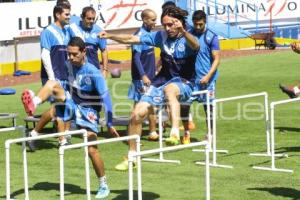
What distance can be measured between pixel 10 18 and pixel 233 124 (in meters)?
13.2

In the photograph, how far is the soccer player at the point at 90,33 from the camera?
48.4ft

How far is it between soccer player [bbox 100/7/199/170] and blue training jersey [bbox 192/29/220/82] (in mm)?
2136

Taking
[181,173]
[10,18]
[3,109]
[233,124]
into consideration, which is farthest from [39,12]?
[181,173]

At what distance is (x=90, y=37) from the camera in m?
15.1

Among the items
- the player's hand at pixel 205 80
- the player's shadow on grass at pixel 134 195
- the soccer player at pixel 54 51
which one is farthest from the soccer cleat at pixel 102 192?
the soccer player at pixel 54 51

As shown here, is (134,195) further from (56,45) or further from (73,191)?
(56,45)

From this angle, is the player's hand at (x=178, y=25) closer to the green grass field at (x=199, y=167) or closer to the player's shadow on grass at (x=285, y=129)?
the green grass field at (x=199, y=167)

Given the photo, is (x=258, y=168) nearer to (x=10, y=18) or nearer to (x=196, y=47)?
(x=196, y=47)

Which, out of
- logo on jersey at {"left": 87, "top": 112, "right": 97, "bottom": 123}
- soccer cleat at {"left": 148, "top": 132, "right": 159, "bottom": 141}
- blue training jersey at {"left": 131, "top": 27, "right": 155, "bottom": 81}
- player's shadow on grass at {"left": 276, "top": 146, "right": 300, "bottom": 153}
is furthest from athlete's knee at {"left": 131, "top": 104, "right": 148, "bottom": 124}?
soccer cleat at {"left": 148, "top": 132, "right": 159, "bottom": 141}

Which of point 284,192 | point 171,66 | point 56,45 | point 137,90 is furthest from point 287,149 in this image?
point 56,45

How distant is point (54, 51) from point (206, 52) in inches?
94.7

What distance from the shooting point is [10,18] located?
28625 mm

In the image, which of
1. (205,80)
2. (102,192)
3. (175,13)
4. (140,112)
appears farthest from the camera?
(205,80)

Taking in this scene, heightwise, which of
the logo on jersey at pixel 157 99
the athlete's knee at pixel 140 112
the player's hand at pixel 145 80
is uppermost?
the player's hand at pixel 145 80
